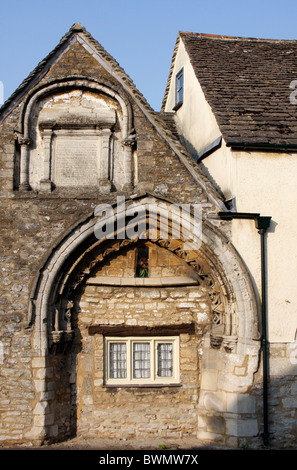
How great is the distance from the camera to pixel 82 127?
9445 mm

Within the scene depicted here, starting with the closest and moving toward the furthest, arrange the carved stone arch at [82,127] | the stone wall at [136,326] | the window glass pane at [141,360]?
the stone wall at [136,326] → the carved stone arch at [82,127] → the window glass pane at [141,360]

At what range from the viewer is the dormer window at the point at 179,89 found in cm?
1292

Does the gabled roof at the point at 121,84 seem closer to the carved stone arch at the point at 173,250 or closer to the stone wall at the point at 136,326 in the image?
the carved stone arch at the point at 173,250

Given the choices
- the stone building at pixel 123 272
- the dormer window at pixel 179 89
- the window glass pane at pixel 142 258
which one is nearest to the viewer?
the stone building at pixel 123 272

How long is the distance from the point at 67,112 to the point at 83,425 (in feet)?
19.1

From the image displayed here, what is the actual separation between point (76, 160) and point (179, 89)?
5.08 metres

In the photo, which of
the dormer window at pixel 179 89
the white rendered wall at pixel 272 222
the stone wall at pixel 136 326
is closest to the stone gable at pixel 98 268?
the stone wall at pixel 136 326

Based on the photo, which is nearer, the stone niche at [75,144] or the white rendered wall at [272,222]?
the white rendered wall at [272,222]

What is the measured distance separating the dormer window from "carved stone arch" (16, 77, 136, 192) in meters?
3.61

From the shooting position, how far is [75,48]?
9695 millimetres

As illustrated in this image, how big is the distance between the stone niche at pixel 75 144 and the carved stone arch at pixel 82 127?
0.02 m

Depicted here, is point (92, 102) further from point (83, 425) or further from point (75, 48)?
point (83, 425)

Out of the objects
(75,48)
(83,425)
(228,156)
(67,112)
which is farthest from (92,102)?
(83,425)

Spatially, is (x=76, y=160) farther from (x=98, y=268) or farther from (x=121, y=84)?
(x=98, y=268)
